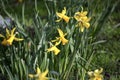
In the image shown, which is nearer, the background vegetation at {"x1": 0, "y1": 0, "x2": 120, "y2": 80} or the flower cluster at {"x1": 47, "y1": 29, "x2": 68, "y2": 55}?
the flower cluster at {"x1": 47, "y1": 29, "x2": 68, "y2": 55}

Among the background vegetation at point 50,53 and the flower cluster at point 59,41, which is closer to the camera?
the flower cluster at point 59,41

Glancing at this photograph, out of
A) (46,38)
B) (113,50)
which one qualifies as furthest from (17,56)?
(113,50)

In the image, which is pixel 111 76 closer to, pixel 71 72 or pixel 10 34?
pixel 71 72

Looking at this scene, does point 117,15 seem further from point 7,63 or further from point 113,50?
point 7,63

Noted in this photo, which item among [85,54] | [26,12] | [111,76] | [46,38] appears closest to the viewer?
[46,38]

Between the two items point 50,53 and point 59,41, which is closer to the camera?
point 59,41

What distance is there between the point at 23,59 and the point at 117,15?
2.38 m

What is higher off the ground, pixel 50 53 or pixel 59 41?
pixel 59 41

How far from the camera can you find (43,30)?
2.68 meters

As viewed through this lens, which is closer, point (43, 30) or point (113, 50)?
point (43, 30)

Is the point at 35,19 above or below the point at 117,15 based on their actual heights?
above

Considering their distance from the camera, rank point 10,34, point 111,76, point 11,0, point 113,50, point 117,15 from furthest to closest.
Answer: point 11,0
point 117,15
point 113,50
point 111,76
point 10,34

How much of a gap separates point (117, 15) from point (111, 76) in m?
1.80

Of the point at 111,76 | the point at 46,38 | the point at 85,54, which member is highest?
the point at 46,38
